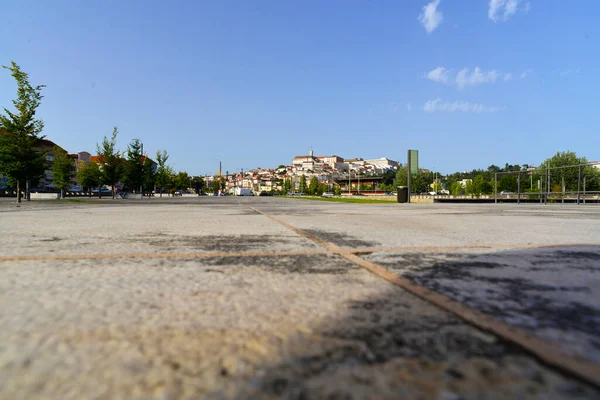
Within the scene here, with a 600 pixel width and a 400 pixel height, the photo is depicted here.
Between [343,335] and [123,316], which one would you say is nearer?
[343,335]

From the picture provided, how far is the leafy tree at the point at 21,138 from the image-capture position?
2039cm

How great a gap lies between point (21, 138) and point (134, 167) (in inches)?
664

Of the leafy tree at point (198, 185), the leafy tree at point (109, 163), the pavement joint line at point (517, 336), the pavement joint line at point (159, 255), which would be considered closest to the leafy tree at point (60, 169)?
the leafy tree at point (109, 163)

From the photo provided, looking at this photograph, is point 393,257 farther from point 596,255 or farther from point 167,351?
point 167,351

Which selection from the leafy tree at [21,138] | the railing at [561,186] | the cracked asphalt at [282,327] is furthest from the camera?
the railing at [561,186]

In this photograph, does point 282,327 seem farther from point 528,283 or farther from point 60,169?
point 60,169

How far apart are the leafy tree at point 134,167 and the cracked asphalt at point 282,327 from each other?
3663 centimetres

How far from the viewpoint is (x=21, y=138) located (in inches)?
817

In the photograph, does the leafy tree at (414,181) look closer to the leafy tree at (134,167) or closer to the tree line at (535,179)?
the tree line at (535,179)

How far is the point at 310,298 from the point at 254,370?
0.91 m

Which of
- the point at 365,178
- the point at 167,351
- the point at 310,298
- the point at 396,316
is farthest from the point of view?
the point at 365,178

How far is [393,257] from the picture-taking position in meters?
3.57

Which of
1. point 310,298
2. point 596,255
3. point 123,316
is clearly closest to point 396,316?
point 310,298

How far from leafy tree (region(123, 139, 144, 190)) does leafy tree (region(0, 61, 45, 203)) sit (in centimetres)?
1534
